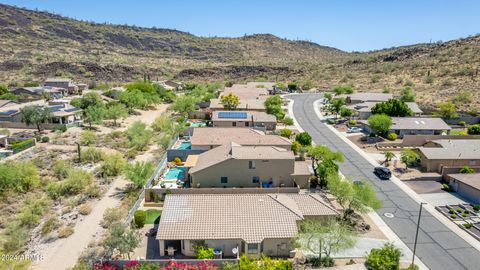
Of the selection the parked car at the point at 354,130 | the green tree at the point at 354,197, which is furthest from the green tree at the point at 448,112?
the green tree at the point at 354,197

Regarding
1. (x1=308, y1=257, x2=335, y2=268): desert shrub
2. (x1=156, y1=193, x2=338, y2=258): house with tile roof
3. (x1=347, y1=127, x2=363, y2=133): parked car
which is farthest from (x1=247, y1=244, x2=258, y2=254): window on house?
(x1=347, y1=127, x2=363, y2=133): parked car

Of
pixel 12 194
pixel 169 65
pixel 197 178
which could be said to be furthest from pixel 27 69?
pixel 197 178

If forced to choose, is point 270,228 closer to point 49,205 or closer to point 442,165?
point 49,205

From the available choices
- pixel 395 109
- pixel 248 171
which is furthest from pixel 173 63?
pixel 248 171

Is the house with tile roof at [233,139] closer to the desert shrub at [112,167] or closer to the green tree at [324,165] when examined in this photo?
the green tree at [324,165]

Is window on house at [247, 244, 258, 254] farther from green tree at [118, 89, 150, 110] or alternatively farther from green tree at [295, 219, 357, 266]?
green tree at [118, 89, 150, 110]

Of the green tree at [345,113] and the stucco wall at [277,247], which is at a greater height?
the green tree at [345,113]
